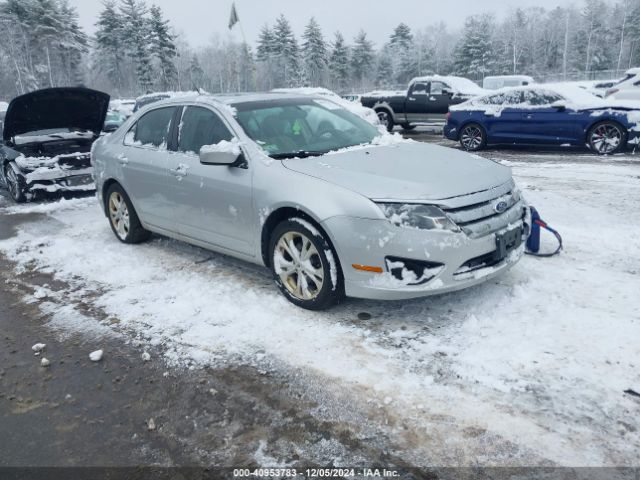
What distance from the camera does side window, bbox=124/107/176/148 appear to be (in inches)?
204

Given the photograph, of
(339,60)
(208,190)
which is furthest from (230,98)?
(339,60)

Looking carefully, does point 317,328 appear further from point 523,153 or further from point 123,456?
point 523,153

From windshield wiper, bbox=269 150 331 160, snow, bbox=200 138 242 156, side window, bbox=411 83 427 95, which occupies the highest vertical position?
side window, bbox=411 83 427 95

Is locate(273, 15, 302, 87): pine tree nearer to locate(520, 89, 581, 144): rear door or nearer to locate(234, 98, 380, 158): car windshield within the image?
locate(520, 89, 581, 144): rear door

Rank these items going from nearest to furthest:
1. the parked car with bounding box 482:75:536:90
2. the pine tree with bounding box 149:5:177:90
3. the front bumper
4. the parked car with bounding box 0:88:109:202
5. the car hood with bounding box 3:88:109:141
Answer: the front bumper, the car hood with bounding box 3:88:109:141, the parked car with bounding box 0:88:109:202, the parked car with bounding box 482:75:536:90, the pine tree with bounding box 149:5:177:90

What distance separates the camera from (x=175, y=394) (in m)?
3.04

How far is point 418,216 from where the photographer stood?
3396 millimetres

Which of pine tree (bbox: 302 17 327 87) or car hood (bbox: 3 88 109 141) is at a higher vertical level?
pine tree (bbox: 302 17 327 87)

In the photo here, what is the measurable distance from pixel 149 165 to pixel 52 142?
16.6ft

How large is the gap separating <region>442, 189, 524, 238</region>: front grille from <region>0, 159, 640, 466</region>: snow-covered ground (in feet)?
2.03

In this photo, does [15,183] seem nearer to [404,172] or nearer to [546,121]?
[404,172]

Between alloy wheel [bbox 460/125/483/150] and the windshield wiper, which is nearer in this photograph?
the windshield wiper

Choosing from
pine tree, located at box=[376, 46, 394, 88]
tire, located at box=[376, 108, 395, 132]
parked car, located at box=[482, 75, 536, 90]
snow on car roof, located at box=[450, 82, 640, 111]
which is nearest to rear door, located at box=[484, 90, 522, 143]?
snow on car roof, located at box=[450, 82, 640, 111]

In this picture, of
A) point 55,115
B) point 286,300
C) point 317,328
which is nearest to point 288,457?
point 317,328
